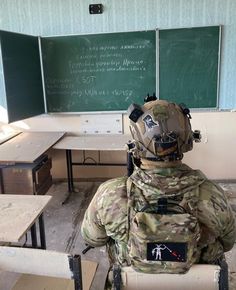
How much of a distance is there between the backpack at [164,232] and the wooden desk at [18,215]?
0.75 metres

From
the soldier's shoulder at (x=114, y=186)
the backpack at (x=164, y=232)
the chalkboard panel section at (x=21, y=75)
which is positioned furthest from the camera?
the chalkboard panel section at (x=21, y=75)

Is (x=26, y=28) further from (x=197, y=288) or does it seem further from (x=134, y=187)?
(x=197, y=288)

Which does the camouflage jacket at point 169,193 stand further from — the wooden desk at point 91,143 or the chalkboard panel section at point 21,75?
the chalkboard panel section at point 21,75

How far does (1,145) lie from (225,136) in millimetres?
2887

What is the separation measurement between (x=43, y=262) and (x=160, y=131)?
71 centimetres

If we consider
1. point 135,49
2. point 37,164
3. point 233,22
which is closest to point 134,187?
point 37,164

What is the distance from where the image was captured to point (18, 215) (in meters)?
1.79

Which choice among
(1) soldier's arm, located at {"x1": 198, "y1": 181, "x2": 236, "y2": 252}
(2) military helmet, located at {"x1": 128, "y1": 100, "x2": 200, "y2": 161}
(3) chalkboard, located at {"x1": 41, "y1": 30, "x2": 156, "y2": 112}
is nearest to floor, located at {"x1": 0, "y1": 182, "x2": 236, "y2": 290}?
(3) chalkboard, located at {"x1": 41, "y1": 30, "x2": 156, "y2": 112}

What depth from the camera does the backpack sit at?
42.7 inches

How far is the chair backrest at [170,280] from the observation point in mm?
1107

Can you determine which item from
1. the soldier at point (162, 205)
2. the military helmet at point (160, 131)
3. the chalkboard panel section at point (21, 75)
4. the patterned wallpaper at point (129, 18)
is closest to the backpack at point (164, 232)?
the soldier at point (162, 205)

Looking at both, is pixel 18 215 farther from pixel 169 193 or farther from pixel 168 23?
pixel 168 23

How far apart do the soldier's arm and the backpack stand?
0.13 feet

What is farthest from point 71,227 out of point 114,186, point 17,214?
point 114,186
